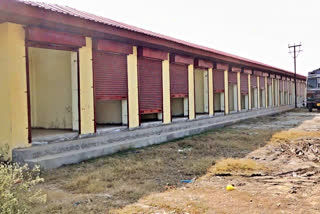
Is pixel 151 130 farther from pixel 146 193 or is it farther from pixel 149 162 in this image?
pixel 146 193

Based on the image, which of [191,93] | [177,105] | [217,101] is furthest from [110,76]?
[217,101]

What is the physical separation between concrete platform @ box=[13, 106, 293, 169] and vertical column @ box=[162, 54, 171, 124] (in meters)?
0.33

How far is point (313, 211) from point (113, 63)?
20.0 ft

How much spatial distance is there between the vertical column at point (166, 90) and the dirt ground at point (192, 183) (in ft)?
7.25

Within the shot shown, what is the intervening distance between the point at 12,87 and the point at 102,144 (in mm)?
2605

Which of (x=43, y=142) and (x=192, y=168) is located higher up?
(x=43, y=142)

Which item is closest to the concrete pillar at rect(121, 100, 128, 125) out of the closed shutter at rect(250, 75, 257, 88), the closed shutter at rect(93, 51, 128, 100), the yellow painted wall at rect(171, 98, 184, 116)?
the closed shutter at rect(93, 51, 128, 100)

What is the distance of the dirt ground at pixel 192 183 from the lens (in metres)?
4.02

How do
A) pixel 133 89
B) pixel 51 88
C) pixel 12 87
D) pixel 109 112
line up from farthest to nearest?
pixel 109 112 → pixel 133 89 → pixel 51 88 → pixel 12 87

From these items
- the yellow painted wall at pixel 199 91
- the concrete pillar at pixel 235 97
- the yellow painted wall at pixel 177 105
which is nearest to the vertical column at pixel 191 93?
the yellow painted wall at pixel 177 105

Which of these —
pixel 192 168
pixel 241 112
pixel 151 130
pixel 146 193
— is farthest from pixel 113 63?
pixel 241 112

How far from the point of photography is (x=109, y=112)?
971cm

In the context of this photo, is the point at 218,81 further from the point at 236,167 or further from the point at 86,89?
the point at 236,167

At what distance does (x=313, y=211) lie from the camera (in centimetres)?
379
